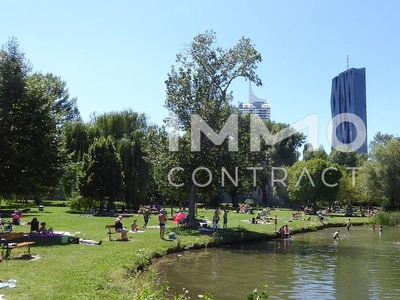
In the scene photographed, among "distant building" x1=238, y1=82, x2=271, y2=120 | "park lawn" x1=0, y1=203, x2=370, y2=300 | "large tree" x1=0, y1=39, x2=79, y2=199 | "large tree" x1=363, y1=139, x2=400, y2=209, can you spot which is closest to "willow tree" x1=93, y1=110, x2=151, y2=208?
"distant building" x1=238, y1=82, x2=271, y2=120

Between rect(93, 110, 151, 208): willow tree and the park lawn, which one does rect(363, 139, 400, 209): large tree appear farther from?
the park lawn

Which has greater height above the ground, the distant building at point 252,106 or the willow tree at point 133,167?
the distant building at point 252,106

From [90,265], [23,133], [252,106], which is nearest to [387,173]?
[252,106]

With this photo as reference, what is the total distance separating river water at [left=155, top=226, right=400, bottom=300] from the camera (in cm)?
1524

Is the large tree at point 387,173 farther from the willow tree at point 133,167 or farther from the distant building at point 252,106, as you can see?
the willow tree at point 133,167

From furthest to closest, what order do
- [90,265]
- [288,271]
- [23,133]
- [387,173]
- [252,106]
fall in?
[387,173], [252,106], [23,133], [288,271], [90,265]

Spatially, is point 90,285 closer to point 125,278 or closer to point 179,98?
point 125,278

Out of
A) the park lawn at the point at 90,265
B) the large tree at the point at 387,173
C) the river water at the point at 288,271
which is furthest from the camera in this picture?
the large tree at the point at 387,173

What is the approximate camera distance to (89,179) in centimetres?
3938

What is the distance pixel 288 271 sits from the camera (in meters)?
19.3

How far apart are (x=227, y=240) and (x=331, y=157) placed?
2899 inches

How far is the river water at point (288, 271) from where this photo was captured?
15.2 meters

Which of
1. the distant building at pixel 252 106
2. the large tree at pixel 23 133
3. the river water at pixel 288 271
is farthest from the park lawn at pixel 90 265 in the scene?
the distant building at pixel 252 106

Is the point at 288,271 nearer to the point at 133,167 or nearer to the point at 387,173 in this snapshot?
the point at 133,167
